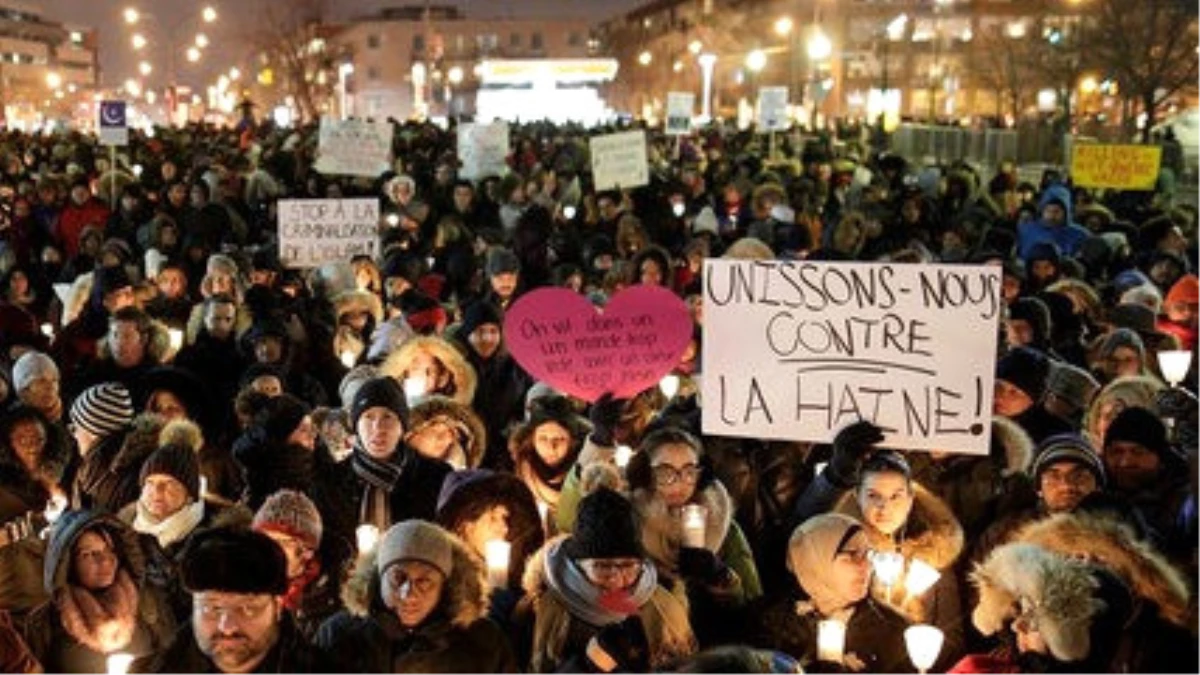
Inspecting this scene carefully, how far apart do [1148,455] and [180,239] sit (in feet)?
27.1

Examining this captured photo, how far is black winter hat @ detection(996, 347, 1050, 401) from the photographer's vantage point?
6059 millimetres

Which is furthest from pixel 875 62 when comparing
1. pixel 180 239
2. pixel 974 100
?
pixel 180 239

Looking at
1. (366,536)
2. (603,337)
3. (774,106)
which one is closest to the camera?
(366,536)

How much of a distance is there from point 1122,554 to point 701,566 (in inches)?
46.1

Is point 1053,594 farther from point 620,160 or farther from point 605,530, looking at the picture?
point 620,160

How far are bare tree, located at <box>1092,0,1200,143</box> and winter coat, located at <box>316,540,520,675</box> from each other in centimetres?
2301

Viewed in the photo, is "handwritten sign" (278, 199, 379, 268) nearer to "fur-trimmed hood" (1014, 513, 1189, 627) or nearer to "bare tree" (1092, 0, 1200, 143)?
"fur-trimmed hood" (1014, 513, 1189, 627)

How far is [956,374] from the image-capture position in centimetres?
501

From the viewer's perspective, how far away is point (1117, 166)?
14492mm

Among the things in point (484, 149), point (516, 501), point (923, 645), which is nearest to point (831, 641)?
point (923, 645)

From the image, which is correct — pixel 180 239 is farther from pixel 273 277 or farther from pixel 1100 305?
pixel 1100 305

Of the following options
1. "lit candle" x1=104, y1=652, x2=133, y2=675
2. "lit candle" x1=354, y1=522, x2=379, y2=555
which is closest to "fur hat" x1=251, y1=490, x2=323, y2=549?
"lit candle" x1=354, y1=522, x2=379, y2=555

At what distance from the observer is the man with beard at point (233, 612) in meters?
3.07

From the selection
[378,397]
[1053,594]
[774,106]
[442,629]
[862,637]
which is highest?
[774,106]
